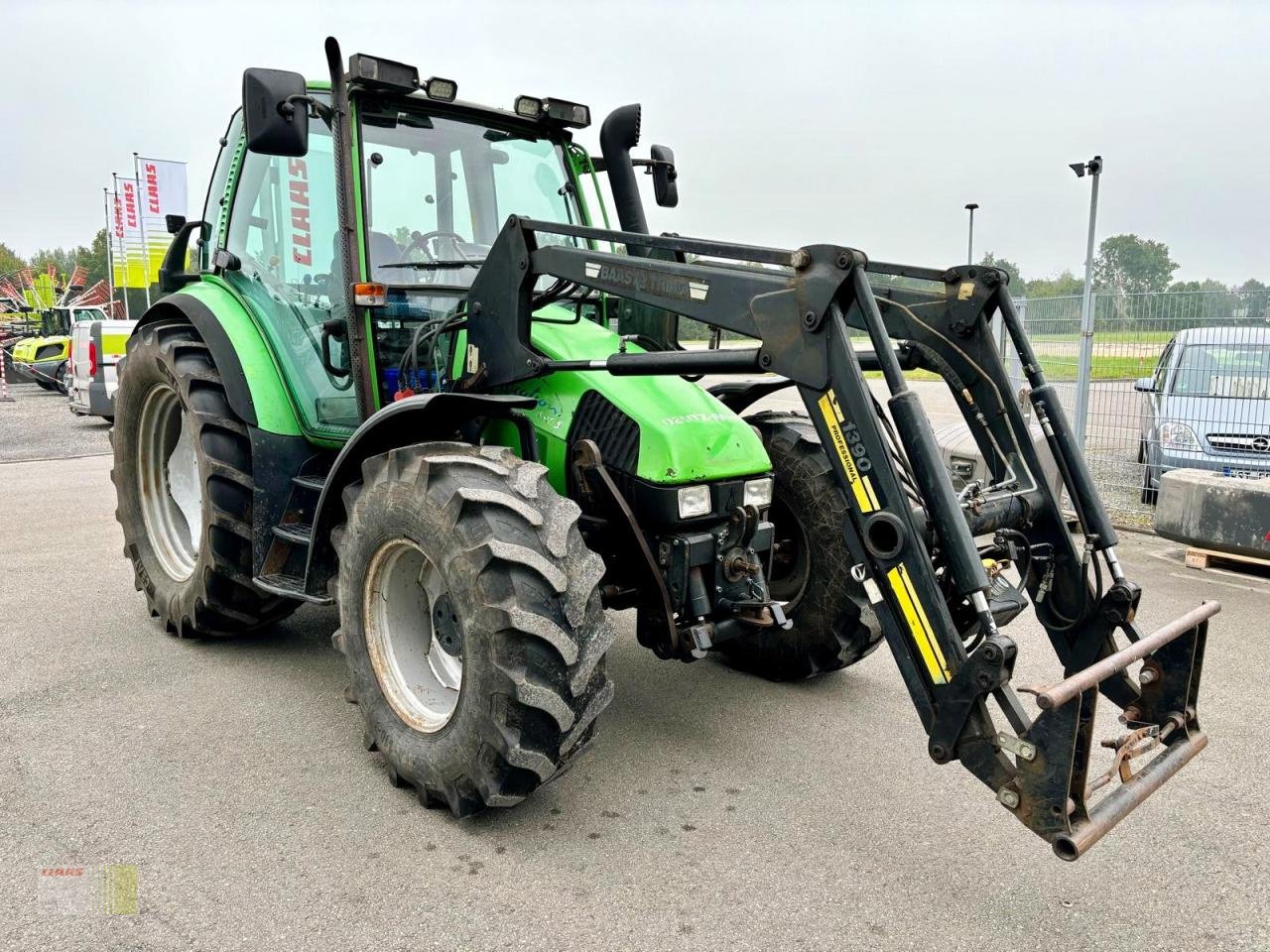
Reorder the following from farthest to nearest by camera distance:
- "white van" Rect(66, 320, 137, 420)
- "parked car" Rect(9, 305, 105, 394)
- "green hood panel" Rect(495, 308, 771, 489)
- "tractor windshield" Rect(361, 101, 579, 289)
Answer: "parked car" Rect(9, 305, 105, 394), "white van" Rect(66, 320, 137, 420), "tractor windshield" Rect(361, 101, 579, 289), "green hood panel" Rect(495, 308, 771, 489)

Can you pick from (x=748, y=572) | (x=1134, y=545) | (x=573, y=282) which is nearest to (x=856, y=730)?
(x=748, y=572)

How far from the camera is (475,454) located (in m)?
3.31

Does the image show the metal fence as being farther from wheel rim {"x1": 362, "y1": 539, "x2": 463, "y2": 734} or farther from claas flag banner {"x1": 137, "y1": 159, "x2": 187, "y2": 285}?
claas flag banner {"x1": 137, "y1": 159, "x2": 187, "y2": 285}

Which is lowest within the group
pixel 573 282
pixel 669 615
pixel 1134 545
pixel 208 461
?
pixel 1134 545

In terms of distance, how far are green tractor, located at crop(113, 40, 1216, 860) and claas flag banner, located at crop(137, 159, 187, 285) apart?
17.5 meters

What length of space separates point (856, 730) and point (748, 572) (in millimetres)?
943

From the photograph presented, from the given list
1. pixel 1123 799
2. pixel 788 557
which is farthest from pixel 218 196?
pixel 1123 799

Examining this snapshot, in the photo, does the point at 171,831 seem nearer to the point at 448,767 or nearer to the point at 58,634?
the point at 448,767

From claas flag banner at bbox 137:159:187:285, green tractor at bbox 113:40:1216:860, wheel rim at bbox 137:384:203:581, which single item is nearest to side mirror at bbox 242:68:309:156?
green tractor at bbox 113:40:1216:860

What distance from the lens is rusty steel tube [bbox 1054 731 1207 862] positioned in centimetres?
246

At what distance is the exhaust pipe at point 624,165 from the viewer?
14.7 feet

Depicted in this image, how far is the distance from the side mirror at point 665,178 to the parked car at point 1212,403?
5.26 m

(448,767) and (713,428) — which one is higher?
(713,428)

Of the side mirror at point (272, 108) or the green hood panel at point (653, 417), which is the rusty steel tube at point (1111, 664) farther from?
the side mirror at point (272, 108)
